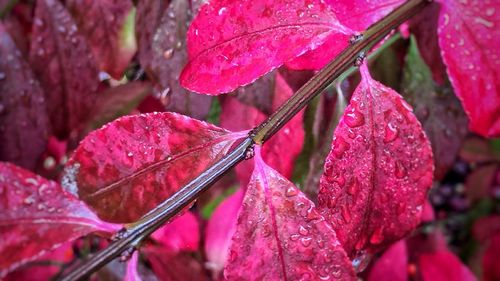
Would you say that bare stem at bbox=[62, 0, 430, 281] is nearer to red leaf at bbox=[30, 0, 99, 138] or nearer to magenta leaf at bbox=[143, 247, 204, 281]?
magenta leaf at bbox=[143, 247, 204, 281]

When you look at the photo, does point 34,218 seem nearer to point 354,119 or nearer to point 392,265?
point 354,119

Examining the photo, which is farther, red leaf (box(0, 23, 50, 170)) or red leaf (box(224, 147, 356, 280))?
red leaf (box(0, 23, 50, 170))

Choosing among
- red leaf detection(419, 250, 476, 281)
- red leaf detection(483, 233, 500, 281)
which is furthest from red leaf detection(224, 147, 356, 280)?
red leaf detection(483, 233, 500, 281)

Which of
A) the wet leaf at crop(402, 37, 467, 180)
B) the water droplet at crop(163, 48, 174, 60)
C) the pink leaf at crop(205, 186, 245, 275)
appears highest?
the water droplet at crop(163, 48, 174, 60)

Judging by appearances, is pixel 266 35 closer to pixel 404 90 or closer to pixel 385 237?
pixel 385 237

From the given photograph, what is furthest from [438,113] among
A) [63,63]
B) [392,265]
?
[63,63]

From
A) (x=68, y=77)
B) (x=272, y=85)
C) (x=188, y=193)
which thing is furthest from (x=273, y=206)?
(x=68, y=77)
